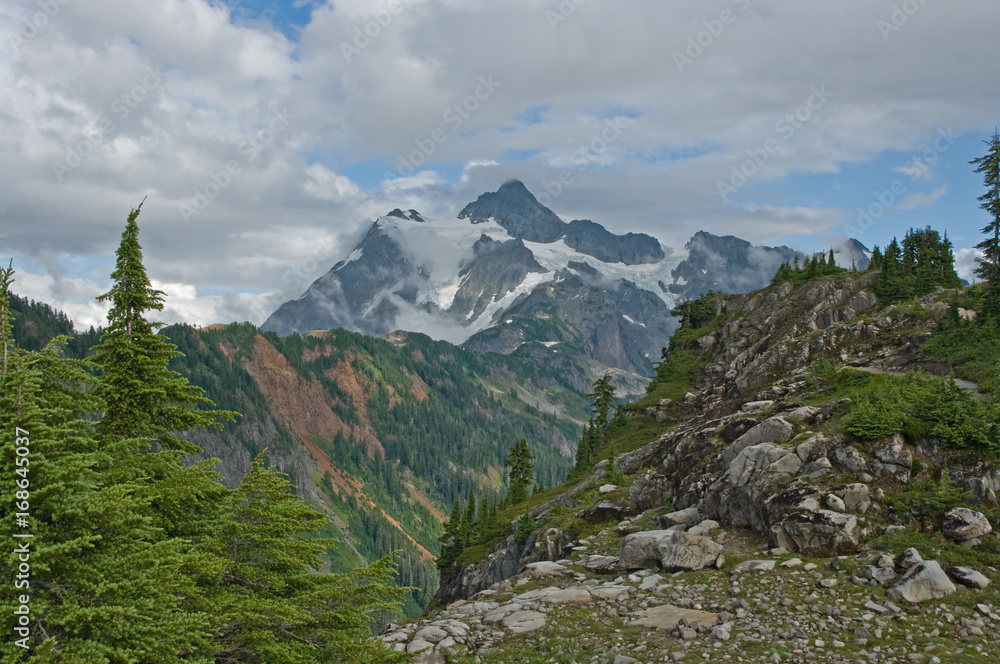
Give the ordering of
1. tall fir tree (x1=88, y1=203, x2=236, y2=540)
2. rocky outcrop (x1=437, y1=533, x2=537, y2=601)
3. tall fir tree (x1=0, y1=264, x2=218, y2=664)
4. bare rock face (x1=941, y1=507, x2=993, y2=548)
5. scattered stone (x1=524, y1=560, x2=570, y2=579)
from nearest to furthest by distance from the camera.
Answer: tall fir tree (x1=0, y1=264, x2=218, y2=664) < bare rock face (x1=941, y1=507, x2=993, y2=548) < tall fir tree (x1=88, y1=203, x2=236, y2=540) < scattered stone (x1=524, y1=560, x2=570, y2=579) < rocky outcrop (x1=437, y1=533, x2=537, y2=601)

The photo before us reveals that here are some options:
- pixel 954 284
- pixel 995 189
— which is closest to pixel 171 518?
→ pixel 995 189

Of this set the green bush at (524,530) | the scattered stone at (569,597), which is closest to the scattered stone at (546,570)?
the scattered stone at (569,597)

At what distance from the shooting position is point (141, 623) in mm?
13750

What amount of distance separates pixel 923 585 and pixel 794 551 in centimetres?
476

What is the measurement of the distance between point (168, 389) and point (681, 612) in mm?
20220

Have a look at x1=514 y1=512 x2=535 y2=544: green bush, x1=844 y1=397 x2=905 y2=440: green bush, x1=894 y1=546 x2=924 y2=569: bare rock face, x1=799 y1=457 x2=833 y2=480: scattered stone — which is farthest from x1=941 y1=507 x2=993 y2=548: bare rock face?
x1=514 y1=512 x2=535 y2=544: green bush

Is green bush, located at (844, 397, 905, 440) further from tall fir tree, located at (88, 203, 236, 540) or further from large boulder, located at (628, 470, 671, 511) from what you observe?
tall fir tree, located at (88, 203, 236, 540)

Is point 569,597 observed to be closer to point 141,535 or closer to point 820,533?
point 820,533

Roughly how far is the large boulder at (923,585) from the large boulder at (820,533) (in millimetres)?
2597

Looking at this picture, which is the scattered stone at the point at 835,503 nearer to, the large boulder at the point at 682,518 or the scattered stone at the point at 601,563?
the large boulder at the point at 682,518

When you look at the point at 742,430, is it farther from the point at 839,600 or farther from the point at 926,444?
the point at 839,600

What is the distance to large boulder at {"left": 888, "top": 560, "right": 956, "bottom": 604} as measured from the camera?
19.4 meters

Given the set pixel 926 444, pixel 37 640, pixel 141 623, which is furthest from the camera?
pixel 926 444

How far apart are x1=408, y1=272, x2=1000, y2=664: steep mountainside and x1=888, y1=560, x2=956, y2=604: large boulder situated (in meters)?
0.06
